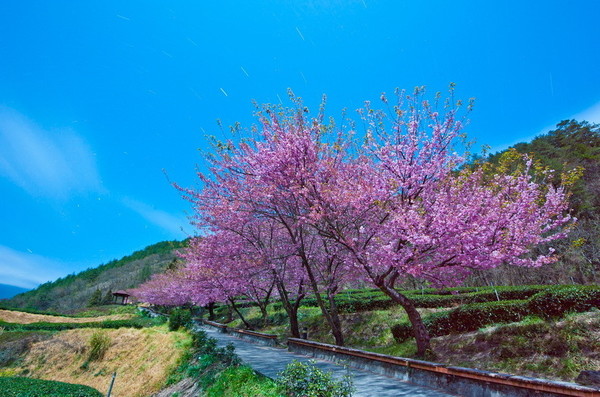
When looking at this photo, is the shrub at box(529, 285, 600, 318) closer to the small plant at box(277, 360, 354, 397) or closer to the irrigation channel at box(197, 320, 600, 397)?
the irrigation channel at box(197, 320, 600, 397)

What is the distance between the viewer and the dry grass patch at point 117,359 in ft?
52.0

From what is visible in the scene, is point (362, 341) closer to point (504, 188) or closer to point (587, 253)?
point (504, 188)

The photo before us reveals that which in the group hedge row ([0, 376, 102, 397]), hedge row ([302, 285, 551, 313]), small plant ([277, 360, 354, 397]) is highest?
hedge row ([302, 285, 551, 313])

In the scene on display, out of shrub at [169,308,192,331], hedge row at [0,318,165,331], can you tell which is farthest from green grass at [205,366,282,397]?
hedge row at [0,318,165,331]

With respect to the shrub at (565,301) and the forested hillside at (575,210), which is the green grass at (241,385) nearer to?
the shrub at (565,301)

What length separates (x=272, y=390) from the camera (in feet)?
21.3

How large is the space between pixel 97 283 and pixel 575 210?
130 meters

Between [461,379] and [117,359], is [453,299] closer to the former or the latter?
[461,379]

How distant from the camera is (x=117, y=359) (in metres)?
20.8

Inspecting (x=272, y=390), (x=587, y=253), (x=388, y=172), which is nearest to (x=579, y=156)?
(x=587, y=253)

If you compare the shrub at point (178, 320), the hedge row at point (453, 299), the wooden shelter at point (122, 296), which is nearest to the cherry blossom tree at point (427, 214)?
the hedge row at point (453, 299)

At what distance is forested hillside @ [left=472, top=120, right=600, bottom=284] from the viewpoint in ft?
75.0

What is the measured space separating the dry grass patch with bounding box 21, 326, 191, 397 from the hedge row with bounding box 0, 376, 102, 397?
8.19 ft

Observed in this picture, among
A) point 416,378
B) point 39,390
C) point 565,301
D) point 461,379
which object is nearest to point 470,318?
point 565,301
